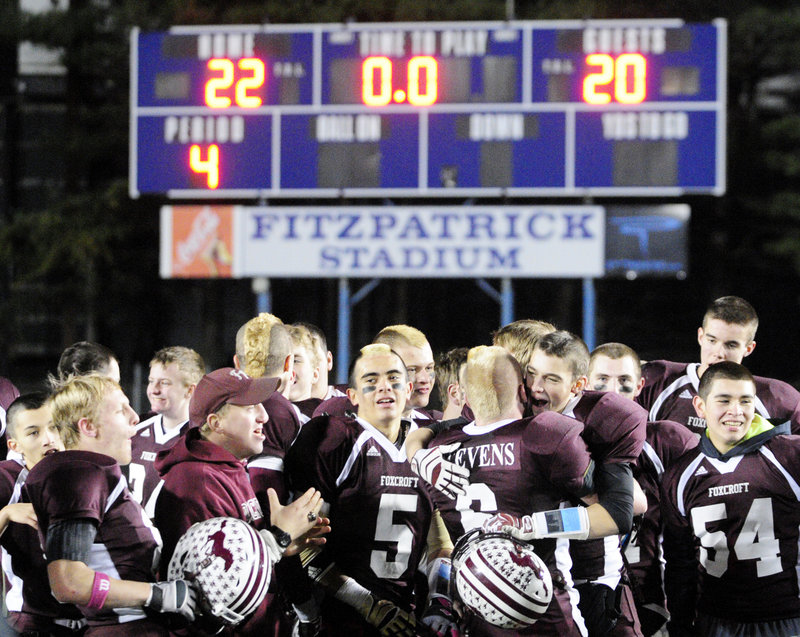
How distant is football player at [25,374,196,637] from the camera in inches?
133

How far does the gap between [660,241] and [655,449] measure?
409 inches

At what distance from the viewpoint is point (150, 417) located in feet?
18.4

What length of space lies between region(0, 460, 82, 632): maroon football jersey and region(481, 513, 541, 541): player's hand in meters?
1.54

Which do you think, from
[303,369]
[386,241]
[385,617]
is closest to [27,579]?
[385,617]

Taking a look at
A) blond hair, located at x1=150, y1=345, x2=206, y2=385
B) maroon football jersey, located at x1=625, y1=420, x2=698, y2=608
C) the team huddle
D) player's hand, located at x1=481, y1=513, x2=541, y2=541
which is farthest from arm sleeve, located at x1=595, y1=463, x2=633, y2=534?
blond hair, located at x1=150, y1=345, x2=206, y2=385

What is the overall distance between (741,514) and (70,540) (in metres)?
2.56

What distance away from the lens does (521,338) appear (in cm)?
448

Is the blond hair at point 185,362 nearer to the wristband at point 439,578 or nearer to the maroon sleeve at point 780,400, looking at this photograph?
the wristband at point 439,578

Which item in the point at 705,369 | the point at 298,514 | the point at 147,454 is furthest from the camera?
the point at 705,369

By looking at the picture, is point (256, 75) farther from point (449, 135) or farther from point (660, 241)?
point (660, 241)

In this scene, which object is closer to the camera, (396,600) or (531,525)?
(531,525)

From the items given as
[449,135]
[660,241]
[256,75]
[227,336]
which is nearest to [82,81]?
[227,336]

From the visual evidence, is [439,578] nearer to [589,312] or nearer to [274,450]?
[274,450]

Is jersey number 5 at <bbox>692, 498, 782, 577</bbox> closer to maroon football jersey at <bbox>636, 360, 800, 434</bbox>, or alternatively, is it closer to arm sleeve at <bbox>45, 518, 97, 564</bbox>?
maroon football jersey at <bbox>636, 360, 800, 434</bbox>
